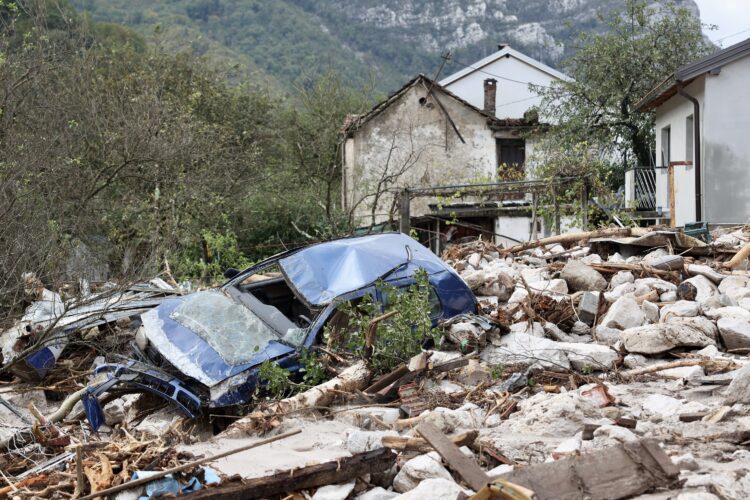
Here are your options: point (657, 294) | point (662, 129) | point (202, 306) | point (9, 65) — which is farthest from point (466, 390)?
point (662, 129)

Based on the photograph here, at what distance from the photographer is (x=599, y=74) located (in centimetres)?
2702

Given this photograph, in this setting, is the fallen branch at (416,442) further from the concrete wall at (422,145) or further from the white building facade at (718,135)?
the concrete wall at (422,145)

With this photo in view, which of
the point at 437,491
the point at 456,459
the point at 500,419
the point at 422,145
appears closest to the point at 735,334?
the point at 500,419

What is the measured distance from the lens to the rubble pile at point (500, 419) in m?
4.80

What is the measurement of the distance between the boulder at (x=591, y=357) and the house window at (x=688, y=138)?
1264cm

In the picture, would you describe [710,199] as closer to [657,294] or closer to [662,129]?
[662,129]

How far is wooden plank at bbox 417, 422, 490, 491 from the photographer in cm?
481

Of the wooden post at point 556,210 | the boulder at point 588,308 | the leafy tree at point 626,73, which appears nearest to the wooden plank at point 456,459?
the boulder at point 588,308

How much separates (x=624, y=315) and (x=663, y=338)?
3.29 ft

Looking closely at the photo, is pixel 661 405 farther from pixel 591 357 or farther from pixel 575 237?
pixel 575 237

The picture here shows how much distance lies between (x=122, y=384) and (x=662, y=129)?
724 inches

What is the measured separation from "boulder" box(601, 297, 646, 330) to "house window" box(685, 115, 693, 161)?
1112 centimetres

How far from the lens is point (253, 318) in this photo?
8594mm

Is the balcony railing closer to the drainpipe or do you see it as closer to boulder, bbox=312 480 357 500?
the drainpipe
